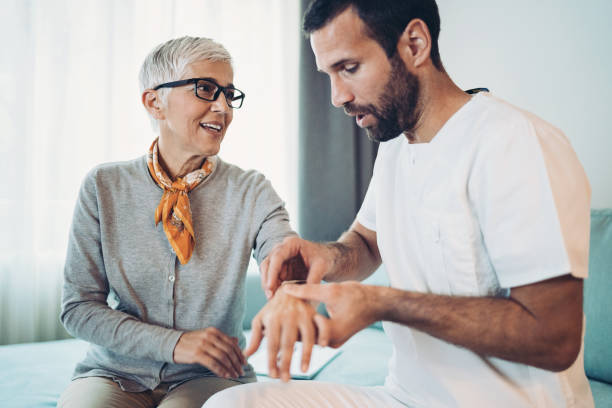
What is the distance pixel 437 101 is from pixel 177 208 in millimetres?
751

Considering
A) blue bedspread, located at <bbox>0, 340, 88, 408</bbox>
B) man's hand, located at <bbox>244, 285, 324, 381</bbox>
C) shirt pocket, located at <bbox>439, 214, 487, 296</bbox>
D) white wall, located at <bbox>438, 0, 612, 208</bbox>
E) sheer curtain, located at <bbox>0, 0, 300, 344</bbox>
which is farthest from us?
sheer curtain, located at <bbox>0, 0, 300, 344</bbox>

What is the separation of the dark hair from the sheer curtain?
5.45 ft

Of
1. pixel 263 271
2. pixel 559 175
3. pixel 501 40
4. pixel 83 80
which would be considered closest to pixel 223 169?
pixel 263 271

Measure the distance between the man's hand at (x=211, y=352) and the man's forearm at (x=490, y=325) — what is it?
477mm

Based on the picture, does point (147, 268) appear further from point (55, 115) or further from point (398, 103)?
point (55, 115)

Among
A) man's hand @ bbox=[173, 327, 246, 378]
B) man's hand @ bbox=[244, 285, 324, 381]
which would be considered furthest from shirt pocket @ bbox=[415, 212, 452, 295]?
man's hand @ bbox=[173, 327, 246, 378]

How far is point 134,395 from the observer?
1.20 metres

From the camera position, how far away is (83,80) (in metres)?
2.37

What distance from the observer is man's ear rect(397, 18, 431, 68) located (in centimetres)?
109

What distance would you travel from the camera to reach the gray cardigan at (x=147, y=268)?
124 centimetres

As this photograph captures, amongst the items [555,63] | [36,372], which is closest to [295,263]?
[36,372]

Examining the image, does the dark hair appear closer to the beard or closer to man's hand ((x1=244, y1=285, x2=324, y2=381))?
the beard

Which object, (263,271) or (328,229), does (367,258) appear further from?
(328,229)

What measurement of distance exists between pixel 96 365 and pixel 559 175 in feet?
4.07
